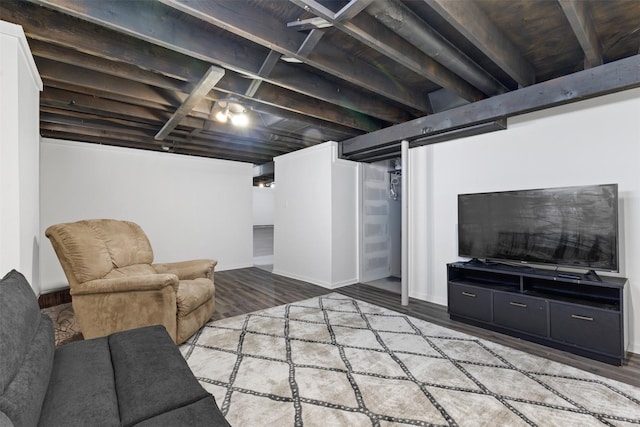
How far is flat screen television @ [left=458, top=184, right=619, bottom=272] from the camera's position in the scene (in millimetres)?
2404

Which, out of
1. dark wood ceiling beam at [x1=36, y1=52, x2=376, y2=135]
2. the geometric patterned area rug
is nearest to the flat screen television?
the geometric patterned area rug

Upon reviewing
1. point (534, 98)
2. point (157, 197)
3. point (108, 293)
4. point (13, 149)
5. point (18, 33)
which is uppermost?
point (18, 33)

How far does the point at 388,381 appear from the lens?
2025mm

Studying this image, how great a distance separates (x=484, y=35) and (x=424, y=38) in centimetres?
45

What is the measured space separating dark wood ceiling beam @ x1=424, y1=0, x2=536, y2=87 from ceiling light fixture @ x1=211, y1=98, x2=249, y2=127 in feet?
7.22

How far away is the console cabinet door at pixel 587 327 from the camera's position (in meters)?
2.20

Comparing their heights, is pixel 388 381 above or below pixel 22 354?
below

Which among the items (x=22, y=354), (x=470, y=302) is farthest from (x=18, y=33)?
(x=470, y=302)

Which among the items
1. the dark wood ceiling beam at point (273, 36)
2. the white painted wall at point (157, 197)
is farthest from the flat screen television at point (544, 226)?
the white painted wall at point (157, 197)

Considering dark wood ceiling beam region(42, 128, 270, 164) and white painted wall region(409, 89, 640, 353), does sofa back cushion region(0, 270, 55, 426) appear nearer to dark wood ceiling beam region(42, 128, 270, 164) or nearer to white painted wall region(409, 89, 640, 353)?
white painted wall region(409, 89, 640, 353)

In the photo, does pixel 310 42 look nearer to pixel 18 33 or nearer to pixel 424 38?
pixel 424 38

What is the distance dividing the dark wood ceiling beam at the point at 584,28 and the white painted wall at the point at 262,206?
713cm

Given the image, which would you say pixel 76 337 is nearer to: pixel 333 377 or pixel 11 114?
pixel 11 114

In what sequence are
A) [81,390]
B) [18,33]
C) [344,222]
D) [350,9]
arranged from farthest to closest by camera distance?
1. [344,222]
2. [18,33]
3. [350,9]
4. [81,390]
